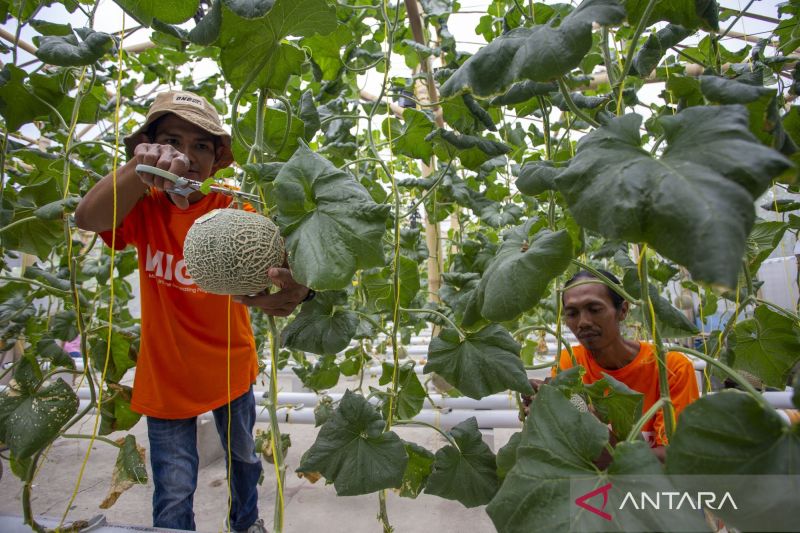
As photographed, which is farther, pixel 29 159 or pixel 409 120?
pixel 29 159

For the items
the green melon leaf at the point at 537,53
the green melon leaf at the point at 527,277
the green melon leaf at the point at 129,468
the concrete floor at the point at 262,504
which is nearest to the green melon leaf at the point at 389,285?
the green melon leaf at the point at 527,277

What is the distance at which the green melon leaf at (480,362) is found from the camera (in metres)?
1.07

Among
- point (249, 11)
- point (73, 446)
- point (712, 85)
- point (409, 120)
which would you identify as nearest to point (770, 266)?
point (409, 120)

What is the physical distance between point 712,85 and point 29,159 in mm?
2159

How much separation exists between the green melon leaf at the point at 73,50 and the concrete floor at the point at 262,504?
5.95 feet

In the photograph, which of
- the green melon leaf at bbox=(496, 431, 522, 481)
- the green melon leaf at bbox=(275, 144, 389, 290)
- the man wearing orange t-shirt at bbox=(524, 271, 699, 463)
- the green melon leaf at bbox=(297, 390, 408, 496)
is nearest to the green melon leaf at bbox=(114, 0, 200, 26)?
the green melon leaf at bbox=(275, 144, 389, 290)

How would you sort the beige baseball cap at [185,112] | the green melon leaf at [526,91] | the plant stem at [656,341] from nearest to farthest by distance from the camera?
the plant stem at [656,341]
the green melon leaf at [526,91]
the beige baseball cap at [185,112]

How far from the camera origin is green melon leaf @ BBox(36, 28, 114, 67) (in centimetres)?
101

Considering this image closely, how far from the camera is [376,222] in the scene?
2.79ft

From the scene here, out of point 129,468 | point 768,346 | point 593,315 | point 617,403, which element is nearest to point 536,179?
point 617,403

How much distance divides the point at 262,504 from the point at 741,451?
2.49 metres

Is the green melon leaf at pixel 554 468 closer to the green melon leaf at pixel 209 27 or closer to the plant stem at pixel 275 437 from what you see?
the plant stem at pixel 275 437

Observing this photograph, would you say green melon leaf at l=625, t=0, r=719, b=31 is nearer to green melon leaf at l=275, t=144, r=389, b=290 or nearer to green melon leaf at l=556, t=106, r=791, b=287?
green melon leaf at l=556, t=106, r=791, b=287

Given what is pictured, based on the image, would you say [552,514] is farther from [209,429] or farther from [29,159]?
[209,429]
